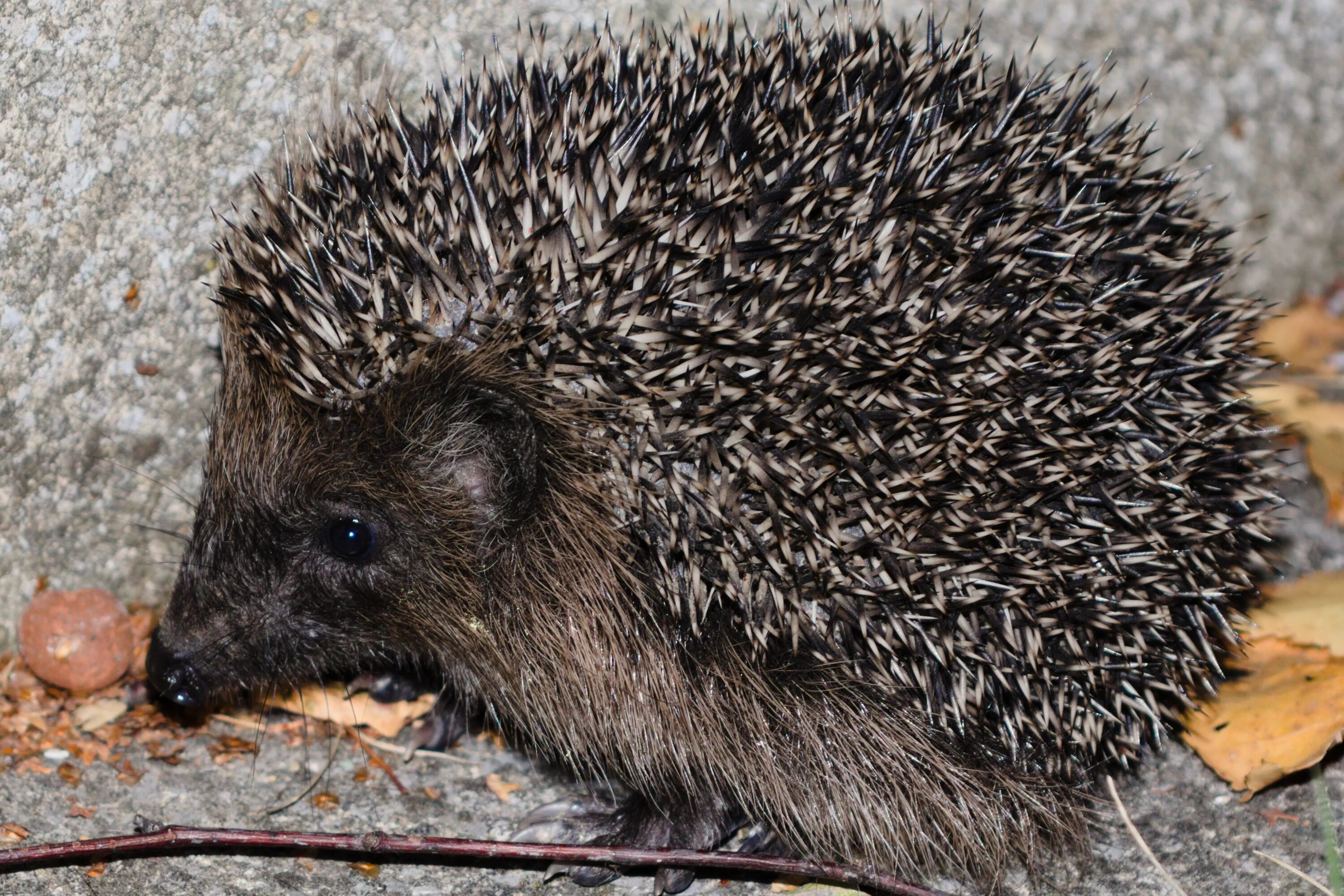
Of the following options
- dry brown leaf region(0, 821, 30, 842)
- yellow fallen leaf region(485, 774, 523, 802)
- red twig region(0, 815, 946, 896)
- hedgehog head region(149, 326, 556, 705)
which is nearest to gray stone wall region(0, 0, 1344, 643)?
hedgehog head region(149, 326, 556, 705)

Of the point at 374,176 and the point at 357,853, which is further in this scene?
the point at 357,853

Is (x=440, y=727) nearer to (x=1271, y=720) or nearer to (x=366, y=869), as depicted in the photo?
(x=366, y=869)

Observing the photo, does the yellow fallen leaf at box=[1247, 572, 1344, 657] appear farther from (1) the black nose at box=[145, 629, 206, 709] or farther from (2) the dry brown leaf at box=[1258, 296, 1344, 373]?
(1) the black nose at box=[145, 629, 206, 709]

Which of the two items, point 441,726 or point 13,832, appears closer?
point 13,832

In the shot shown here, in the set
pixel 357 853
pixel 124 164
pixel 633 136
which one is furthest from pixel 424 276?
pixel 357 853

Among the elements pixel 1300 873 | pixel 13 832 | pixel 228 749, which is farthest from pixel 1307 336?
pixel 13 832

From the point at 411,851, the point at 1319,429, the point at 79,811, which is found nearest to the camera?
the point at 411,851

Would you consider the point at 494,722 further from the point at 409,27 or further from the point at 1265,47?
the point at 1265,47
